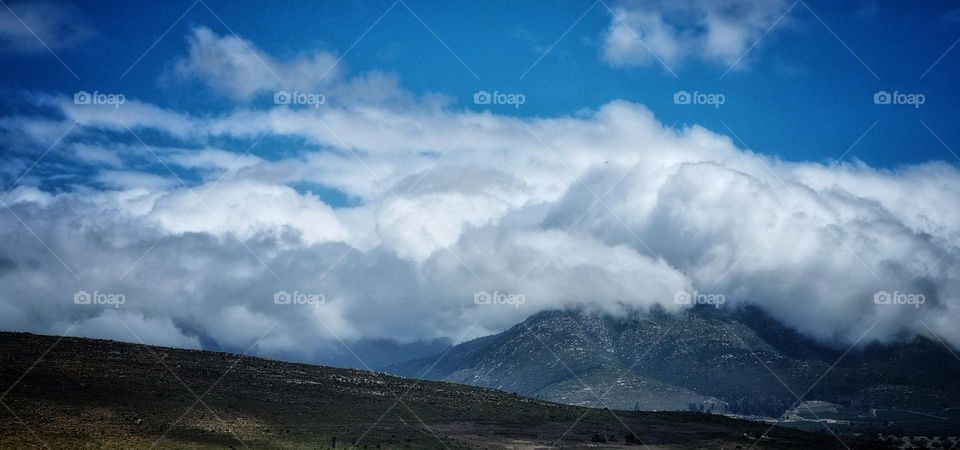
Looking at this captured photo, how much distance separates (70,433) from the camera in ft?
244

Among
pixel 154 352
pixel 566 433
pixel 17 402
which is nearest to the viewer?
pixel 17 402

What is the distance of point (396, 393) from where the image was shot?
12731 centimetres

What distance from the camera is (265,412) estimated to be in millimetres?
99938

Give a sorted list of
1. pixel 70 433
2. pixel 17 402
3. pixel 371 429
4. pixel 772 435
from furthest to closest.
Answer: pixel 772 435
pixel 371 429
pixel 17 402
pixel 70 433

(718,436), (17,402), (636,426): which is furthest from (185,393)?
(718,436)

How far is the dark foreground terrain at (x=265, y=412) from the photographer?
80.6 meters

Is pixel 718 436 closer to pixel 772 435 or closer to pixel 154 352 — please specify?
pixel 772 435

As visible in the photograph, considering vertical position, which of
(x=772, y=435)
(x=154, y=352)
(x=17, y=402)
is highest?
(x=154, y=352)

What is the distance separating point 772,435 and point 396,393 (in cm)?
6052

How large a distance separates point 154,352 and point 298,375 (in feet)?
79.0

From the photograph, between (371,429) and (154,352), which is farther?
(154,352)

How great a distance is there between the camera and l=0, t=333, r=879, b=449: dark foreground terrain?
8062cm

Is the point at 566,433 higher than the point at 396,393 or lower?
lower

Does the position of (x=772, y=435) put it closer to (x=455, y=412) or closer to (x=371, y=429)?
(x=455, y=412)
